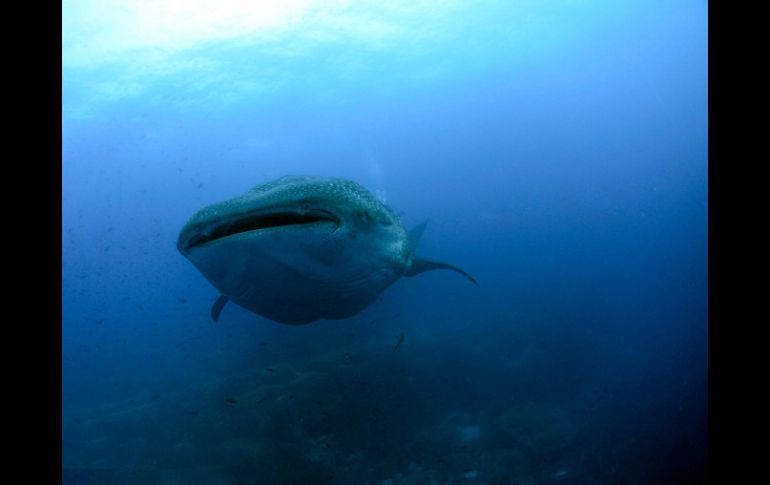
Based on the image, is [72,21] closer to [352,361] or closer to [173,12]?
[173,12]

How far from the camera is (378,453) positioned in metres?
6.91

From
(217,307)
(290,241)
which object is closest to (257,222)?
(290,241)

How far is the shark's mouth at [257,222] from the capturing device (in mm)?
2805

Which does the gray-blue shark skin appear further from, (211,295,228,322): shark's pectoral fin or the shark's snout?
(211,295,228,322): shark's pectoral fin

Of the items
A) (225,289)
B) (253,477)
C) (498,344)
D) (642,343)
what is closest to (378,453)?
(253,477)

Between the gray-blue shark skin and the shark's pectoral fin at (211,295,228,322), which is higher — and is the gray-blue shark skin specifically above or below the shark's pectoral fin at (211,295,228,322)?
above

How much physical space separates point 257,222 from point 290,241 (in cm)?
30

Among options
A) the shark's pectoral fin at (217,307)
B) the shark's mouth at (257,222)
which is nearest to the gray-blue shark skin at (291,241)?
the shark's mouth at (257,222)

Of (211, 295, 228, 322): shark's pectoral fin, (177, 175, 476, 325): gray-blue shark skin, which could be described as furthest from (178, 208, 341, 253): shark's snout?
(211, 295, 228, 322): shark's pectoral fin

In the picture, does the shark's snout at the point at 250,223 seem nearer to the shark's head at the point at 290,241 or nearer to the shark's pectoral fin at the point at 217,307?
the shark's head at the point at 290,241

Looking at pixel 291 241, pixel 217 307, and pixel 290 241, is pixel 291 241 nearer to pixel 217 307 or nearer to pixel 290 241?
pixel 290 241

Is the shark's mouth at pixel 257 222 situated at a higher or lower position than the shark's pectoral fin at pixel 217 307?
higher

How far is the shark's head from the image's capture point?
278 cm

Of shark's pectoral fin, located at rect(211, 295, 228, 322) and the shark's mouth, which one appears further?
shark's pectoral fin, located at rect(211, 295, 228, 322)
